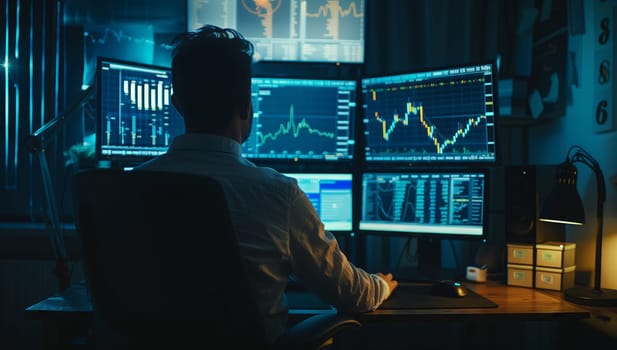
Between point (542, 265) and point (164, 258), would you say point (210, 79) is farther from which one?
point (542, 265)

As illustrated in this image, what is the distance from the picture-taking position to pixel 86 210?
0.86 meters

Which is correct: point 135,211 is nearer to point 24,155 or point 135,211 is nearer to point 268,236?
point 268,236

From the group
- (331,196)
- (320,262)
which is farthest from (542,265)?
(320,262)

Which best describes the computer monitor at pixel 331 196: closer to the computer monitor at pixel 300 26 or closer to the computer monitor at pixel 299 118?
the computer monitor at pixel 299 118

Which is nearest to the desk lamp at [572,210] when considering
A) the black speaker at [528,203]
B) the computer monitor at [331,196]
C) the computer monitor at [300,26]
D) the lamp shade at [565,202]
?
the lamp shade at [565,202]

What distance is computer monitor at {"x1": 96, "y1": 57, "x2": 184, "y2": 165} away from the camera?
172cm

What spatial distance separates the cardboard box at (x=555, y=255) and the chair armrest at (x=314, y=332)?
819 millimetres

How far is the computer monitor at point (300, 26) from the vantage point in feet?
6.51

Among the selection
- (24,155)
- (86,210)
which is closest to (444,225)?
(86,210)

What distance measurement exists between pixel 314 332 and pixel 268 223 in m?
0.24

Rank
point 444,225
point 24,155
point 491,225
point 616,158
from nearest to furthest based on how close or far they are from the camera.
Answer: point 616,158, point 444,225, point 491,225, point 24,155

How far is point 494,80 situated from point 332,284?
0.97m

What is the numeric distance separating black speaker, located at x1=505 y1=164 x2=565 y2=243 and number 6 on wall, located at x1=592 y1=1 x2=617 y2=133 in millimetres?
210

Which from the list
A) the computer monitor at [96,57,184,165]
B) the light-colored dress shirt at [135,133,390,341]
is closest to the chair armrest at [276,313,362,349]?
the light-colored dress shirt at [135,133,390,341]
